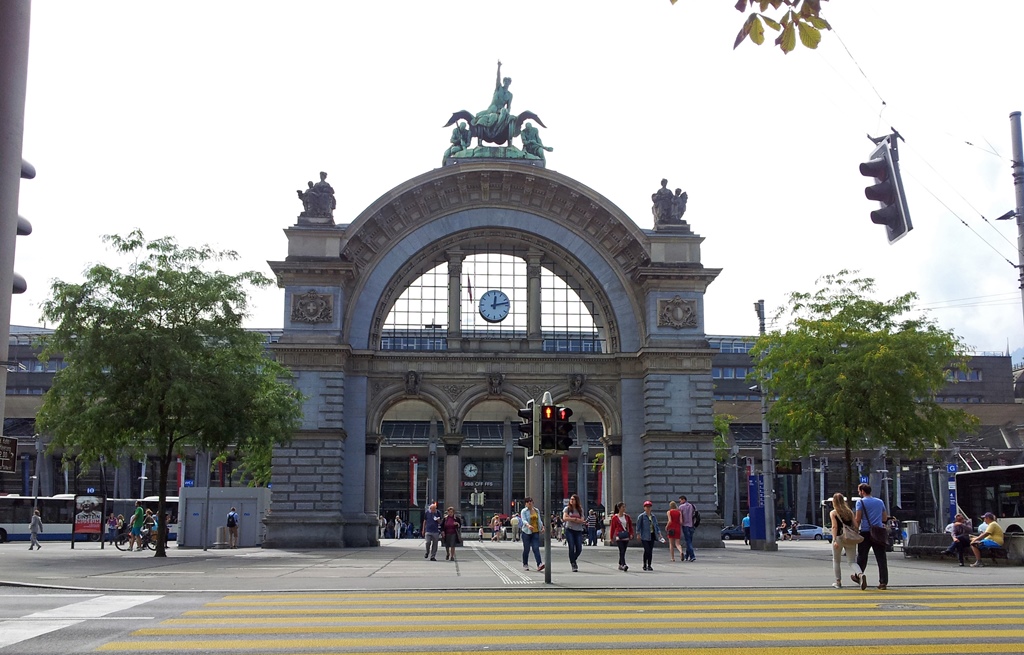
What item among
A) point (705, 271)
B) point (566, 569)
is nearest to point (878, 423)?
point (705, 271)

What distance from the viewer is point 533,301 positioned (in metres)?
51.3

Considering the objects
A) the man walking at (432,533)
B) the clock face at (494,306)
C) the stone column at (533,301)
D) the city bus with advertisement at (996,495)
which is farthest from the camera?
the clock face at (494,306)

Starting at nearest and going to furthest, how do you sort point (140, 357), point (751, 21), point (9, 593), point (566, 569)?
1. point (751, 21)
2. point (9, 593)
3. point (566, 569)
4. point (140, 357)

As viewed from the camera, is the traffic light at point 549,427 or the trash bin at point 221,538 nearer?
the traffic light at point 549,427

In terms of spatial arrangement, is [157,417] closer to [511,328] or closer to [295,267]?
[295,267]

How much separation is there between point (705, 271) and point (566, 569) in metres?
24.3

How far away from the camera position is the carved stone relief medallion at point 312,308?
48.7 meters

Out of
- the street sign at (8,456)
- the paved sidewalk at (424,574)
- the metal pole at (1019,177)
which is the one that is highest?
the metal pole at (1019,177)

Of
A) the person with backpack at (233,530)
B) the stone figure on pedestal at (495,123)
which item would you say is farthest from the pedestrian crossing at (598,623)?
the stone figure on pedestal at (495,123)

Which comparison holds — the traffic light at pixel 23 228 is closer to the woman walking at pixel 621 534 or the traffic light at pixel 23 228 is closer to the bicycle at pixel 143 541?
the woman walking at pixel 621 534

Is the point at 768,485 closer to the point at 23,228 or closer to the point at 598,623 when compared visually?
the point at 598,623

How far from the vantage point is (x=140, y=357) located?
3722 centimetres

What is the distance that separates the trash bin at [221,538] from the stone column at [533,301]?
52.1ft

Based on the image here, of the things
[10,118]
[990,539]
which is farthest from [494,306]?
[10,118]
